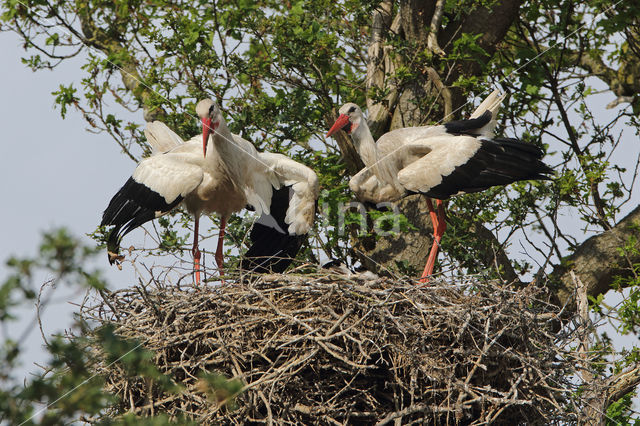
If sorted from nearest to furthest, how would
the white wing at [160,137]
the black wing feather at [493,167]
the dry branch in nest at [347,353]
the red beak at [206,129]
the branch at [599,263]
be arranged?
the dry branch in nest at [347,353] → the red beak at [206,129] → the black wing feather at [493,167] → the white wing at [160,137] → the branch at [599,263]

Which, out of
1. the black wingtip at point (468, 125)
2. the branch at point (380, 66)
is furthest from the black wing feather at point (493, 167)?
the branch at point (380, 66)

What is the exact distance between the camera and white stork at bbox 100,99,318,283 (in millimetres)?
7008

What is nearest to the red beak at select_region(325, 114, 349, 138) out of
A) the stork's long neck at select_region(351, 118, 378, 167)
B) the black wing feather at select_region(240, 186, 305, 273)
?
the stork's long neck at select_region(351, 118, 378, 167)

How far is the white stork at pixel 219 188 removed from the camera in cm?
701

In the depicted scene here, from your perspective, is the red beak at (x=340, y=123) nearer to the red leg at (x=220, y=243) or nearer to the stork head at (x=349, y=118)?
the stork head at (x=349, y=118)

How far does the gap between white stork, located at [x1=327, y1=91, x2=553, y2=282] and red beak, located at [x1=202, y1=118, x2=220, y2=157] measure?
1092 millimetres

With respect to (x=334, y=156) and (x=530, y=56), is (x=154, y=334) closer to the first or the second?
(x=334, y=156)

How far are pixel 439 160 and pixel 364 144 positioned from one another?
2.28 ft

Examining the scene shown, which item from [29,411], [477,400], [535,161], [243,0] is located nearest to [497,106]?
[535,161]

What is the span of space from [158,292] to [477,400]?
2.12 metres

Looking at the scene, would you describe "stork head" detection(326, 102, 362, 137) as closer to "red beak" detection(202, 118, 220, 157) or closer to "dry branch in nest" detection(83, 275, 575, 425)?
"red beak" detection(202, 118, 220, 157)

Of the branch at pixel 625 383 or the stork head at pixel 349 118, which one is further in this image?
the stork head at pixel 349 118

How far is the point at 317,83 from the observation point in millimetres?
8102

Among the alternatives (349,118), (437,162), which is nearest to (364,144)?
(349,118)
